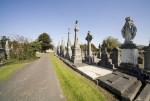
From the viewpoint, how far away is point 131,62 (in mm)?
12594

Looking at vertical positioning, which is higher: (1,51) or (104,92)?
(1,51)

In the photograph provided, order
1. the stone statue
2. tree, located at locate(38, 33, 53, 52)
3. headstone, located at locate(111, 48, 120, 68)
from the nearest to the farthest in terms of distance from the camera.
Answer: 1. the stone statue
2. headstone, located at locate(111, 48, 120, 68)
3. tree, located at locate(38, 33, 53, 52)

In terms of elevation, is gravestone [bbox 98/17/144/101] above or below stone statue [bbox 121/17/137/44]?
below

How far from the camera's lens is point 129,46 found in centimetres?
1284

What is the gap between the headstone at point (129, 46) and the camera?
12.6 m

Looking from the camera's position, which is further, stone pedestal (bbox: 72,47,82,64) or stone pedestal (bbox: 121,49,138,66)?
stone pedestal (bbox: 72,47,82,64)

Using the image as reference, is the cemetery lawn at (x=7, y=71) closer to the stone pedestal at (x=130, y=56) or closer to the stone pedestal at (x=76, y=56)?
the stone pedestal at (x=76, y=56)

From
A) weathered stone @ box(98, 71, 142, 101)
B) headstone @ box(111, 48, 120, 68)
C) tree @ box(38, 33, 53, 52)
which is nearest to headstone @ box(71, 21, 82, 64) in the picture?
headstone @ box(111, 48, 120, 68)

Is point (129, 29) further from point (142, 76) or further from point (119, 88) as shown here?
point (119, 88)

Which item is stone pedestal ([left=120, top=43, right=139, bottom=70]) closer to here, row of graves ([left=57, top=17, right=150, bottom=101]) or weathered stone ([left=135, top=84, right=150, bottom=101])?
row of graves ([left=57, top=17, right=150, bottom=101])

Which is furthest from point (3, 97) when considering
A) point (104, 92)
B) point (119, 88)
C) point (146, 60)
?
point (146, 60)

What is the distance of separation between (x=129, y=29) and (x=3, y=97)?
11764 mm

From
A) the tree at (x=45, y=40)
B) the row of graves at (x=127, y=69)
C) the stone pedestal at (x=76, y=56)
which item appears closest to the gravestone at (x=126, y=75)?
the row of graves at (x=127, y=69)

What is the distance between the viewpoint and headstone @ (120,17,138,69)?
1261 centimetres
